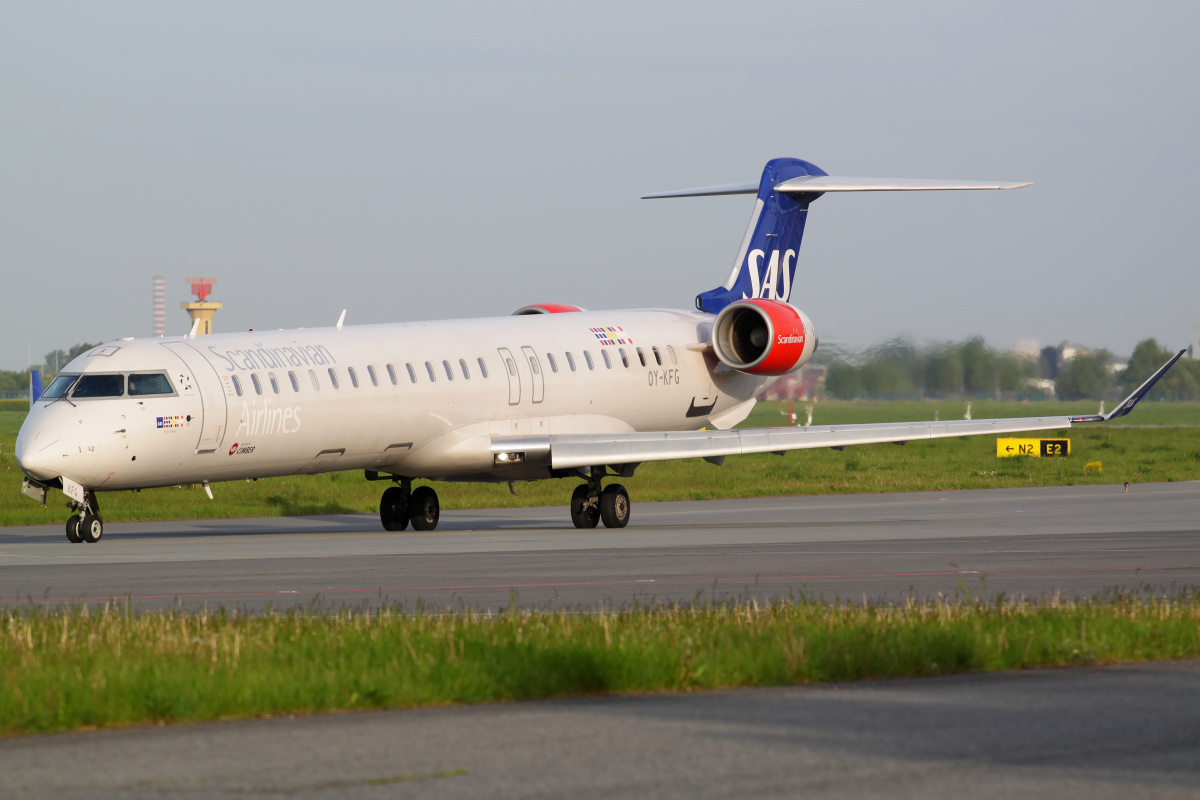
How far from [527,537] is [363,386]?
146 inches

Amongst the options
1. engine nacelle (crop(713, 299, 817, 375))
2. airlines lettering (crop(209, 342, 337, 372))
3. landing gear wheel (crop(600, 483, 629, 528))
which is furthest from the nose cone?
engine nacelle (crop(713, 299, 817, 375))

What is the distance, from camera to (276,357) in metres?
25.6

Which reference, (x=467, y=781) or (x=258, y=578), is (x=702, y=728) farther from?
(x=258, y=578)

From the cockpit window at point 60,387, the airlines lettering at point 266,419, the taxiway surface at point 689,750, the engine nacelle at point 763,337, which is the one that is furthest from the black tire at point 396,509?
the taxiway surface at point 689,750

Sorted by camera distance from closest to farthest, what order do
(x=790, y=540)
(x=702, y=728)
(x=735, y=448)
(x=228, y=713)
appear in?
(x=702, y=728), (x=228, y=713), (x=790, y=540), (x=735, y=448)

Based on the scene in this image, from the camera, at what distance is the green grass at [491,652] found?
9203 mm

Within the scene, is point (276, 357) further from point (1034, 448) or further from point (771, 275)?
point (1034, 448)

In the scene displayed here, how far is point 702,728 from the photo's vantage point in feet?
27.9

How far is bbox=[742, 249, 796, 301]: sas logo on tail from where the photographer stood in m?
35.0

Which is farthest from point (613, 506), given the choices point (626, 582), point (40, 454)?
point (626, 582)

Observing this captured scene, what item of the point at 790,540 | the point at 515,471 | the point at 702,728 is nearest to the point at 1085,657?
the point at 702,728

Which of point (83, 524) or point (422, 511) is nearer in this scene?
point (83, 524)

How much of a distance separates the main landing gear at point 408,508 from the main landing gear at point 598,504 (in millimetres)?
2653

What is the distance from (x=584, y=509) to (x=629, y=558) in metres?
8.45
